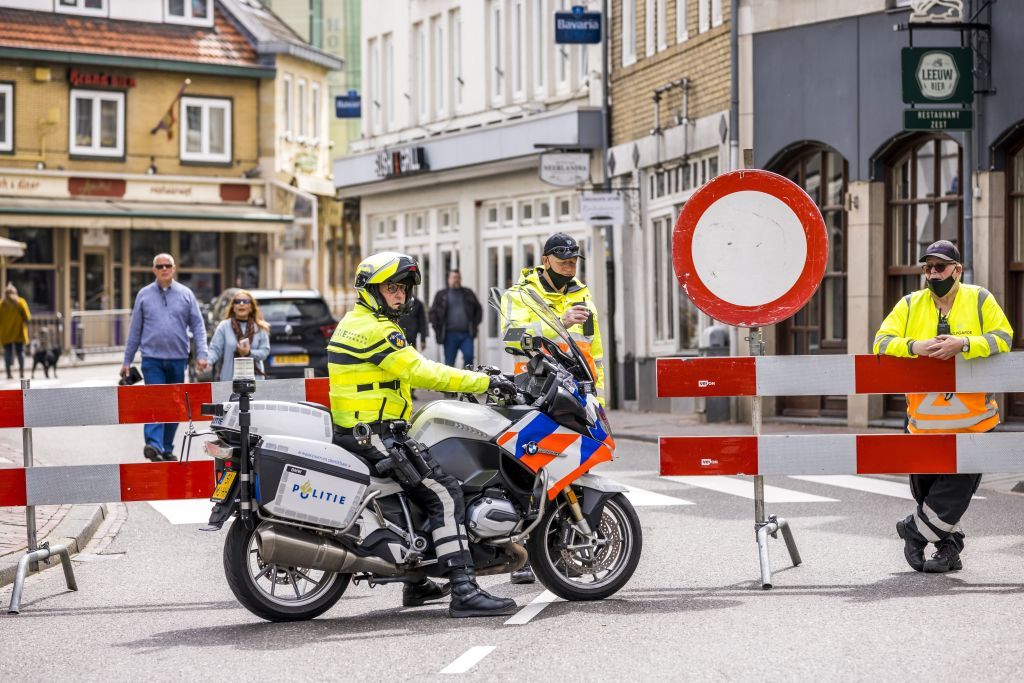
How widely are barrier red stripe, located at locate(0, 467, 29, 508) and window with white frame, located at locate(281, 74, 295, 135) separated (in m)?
43.4

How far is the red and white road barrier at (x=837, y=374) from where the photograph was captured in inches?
388

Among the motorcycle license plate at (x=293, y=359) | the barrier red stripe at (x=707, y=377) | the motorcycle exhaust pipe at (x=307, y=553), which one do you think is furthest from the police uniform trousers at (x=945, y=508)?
the motorcycle license plate at (x=293, y=359)

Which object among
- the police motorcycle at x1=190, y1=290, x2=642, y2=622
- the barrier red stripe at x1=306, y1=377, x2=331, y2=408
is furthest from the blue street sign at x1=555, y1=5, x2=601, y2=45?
the police motorcycle at x1=190, y1=290, x2=642, y2=622

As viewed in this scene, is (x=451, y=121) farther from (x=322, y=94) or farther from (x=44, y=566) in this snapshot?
(x=44, y=566)

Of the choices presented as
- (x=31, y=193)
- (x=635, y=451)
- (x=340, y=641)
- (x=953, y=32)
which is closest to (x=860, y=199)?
(x=953, y=32)

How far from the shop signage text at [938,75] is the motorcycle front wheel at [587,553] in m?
10.3

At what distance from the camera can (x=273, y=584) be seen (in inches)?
342

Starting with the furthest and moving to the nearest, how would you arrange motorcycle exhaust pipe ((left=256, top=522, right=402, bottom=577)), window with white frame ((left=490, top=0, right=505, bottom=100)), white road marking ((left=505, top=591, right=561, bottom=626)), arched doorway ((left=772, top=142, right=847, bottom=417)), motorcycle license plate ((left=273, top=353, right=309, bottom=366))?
window with white frame ((left=490, top=0, right=505, bottom=100)) < motorcycle license plate ((left=273, top=353, right=309, bottom=366)) < arched doorway ((left=772, top=142, right=847, bottom=417)) < white road marking ((left=505, top=591, right=561, bottom=626)) < motorcycle exhaust pipe ((left=256, top=522, right=402, bottom=577))

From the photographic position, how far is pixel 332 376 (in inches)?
349

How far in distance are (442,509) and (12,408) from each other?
2625mm

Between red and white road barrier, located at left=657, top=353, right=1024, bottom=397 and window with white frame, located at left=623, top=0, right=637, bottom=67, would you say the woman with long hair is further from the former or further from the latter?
window with white frame, located at left=623, top=0, right=637, bottom=67

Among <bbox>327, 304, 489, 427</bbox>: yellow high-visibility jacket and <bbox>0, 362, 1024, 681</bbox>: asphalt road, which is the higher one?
<bbox>327, 304, 489, 427</bbox>: yellow high-visibility jacket

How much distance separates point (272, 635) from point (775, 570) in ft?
10.3

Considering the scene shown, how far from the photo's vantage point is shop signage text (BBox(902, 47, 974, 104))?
Answer: 18.5 m
